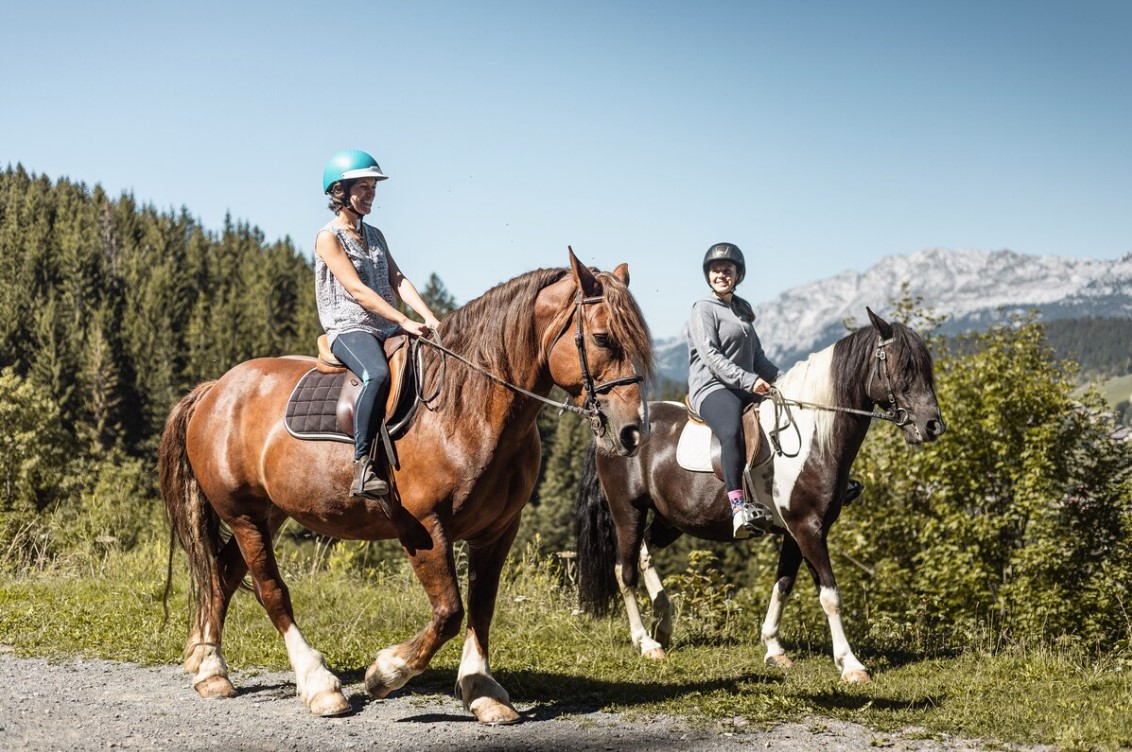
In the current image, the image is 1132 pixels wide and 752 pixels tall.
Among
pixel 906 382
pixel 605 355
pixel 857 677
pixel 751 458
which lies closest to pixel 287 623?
pixel 605 355

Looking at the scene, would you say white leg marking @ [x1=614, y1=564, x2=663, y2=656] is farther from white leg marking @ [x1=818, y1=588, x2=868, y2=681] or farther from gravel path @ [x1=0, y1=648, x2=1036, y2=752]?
gravel path @ [x1=0, y1=648, x2=1036, y2=752]

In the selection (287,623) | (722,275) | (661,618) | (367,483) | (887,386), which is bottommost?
(661,618)

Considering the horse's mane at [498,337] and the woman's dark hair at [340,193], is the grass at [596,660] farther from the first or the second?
the woman's dark hair at [340,193]

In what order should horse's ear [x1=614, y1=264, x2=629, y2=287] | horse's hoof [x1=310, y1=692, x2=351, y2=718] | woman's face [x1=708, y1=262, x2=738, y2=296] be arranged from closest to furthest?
horse's ear [x1=614, y1=264, x2=629, y2=287], horse's hoof [x1=310, y1=692, x2=351, y2=718], woman's face [x1=708, y1=262, x2=738, y2=296]

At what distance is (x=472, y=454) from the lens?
5.30m

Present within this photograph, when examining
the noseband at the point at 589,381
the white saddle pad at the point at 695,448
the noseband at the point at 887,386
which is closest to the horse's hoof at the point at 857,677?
the noseband at the point at 887,386

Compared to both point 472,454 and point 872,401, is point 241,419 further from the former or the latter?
point 872,401

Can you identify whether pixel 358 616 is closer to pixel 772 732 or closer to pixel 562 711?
pixel 562 711

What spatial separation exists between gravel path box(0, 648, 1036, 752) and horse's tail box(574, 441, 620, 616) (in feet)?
10.8

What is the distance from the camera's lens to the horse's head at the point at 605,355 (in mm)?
4863

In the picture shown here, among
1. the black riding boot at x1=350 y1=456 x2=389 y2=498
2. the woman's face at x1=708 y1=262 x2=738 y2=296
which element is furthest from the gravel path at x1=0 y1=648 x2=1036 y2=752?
the woman's face at x1=708 y1=262 x2=738 y2=296

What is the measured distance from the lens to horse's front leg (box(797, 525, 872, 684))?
7117mm

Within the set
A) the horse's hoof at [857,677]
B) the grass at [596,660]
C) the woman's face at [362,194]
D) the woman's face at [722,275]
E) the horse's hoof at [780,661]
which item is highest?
the woman's face at [362,194]

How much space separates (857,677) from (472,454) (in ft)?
11.6
